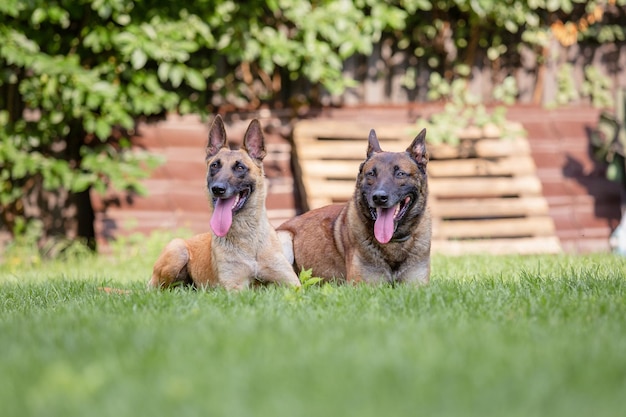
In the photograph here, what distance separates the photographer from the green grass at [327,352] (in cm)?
279

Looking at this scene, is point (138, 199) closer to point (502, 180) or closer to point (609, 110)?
point (502, 180)

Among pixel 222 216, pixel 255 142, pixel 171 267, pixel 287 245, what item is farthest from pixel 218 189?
pixel 287 245

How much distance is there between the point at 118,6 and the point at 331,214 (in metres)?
3.53

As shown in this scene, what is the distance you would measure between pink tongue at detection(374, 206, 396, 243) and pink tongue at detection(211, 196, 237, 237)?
1.03m

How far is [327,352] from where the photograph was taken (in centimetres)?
339

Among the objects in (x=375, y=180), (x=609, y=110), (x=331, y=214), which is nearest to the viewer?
(x=375, y=180)

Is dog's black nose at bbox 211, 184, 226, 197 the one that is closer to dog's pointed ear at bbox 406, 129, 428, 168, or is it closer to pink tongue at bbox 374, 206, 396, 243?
pink tongue at bbox 374, 206, 396, 243

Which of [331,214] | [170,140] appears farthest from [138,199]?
[331,214]

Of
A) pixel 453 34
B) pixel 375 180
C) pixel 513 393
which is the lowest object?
pixel 513 393

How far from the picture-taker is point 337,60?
941 centimetres

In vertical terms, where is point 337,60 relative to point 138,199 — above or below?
above

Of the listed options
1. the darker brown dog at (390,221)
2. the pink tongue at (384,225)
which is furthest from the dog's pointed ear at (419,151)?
the pink tongue at (384,225)

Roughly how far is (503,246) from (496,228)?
0.88 ft

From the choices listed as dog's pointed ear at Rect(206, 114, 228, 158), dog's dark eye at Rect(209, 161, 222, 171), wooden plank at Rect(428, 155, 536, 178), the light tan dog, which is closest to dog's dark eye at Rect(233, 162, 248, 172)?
the light tan dog
